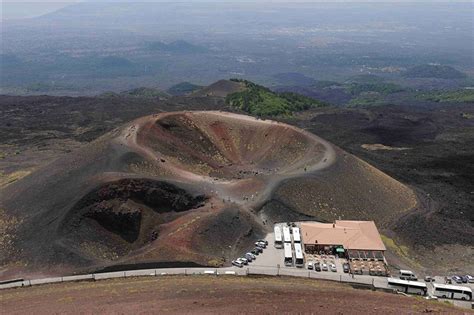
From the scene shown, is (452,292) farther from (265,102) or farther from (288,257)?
(265,102)

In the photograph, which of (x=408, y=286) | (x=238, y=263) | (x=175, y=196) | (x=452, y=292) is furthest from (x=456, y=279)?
(x=175, y=196)

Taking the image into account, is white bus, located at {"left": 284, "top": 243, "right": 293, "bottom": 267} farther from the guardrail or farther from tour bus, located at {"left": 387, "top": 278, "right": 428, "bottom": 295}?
tour bus, located at {"left": 387, "top": 278, "right": 428, "bottom": 295}

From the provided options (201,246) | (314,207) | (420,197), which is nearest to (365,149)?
(420,197)

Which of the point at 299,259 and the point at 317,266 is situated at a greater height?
the point at 299,259

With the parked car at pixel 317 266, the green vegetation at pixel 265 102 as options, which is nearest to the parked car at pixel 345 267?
the parked car at pixel 317 266

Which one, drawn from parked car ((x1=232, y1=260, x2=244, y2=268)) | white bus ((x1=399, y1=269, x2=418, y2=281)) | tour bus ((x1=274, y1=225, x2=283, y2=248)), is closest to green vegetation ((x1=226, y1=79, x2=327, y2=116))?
tour bus ((x1=274, y1=225, x2=283, y2=248))

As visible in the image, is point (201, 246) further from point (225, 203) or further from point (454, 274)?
point (454, 274)
